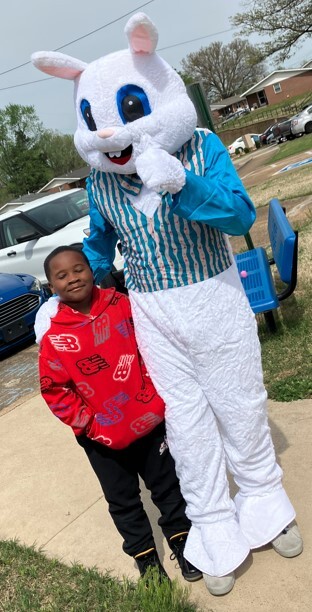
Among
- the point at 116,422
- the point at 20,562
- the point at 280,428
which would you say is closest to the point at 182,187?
the point at 116,422

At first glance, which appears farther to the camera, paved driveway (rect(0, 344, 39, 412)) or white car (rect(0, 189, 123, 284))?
white car (rect(0, 189, 123, 284))

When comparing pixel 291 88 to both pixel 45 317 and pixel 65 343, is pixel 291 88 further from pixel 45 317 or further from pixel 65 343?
pixel 65 343

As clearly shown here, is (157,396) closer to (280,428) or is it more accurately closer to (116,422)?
(116,422)

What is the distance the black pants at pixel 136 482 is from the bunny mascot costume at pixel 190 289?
0.31 ft

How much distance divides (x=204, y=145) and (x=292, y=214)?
6.39 m

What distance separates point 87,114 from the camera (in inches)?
79.7

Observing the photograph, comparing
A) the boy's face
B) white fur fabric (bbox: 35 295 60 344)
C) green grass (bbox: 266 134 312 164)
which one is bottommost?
green grass (bbox: 266 134 312 164)

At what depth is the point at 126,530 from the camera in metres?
2.25

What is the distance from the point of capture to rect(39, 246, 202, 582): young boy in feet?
6.79

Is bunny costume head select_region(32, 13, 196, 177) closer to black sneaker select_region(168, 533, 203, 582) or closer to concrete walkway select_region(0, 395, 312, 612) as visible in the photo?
black sneaker select_region(168, 533, 203, 582)

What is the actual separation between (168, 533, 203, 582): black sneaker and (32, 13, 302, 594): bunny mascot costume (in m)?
0.08

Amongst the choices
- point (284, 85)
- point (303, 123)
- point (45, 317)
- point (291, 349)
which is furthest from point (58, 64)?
point (284, 85)

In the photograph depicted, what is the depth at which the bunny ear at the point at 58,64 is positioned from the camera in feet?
6.57

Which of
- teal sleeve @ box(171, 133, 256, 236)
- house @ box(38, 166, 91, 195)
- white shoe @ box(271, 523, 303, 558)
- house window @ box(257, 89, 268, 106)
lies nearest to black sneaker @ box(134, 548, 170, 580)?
white shoe @ box(271, 523, 303, 558)
